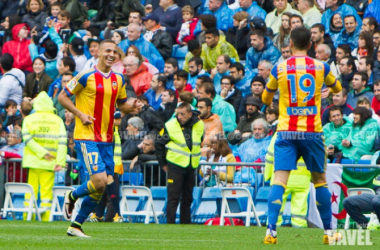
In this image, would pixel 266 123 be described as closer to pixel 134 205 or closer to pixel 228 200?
pixel 228 200

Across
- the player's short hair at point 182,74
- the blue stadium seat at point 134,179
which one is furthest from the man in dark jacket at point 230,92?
the blue stadium seat at point 134,179

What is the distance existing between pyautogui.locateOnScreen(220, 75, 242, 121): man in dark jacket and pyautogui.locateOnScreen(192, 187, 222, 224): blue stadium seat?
10.5ft

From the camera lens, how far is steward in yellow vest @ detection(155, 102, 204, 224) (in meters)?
16.4

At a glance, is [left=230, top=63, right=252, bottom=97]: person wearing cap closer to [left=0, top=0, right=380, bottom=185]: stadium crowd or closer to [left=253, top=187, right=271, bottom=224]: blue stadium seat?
[left=0, top=0, right=380, bottom=185]: stadium crowd

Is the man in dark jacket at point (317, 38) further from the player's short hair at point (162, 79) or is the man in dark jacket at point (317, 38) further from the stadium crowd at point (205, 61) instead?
the player's short hair at point (162, 79)

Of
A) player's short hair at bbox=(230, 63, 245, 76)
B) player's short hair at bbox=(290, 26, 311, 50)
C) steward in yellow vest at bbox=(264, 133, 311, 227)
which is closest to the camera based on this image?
player's short hair at bbox=(290, 26, 311, 50)

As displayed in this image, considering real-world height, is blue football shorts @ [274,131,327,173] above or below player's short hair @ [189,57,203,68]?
below

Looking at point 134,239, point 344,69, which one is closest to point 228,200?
point 344,69

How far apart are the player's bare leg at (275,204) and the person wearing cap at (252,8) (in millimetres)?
12264

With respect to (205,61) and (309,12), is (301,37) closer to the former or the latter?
(309,12)

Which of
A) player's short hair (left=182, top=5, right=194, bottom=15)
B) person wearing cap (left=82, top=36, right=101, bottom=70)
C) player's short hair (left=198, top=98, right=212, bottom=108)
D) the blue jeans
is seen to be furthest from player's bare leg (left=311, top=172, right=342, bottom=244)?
player's short hair (left=182, top=5, right=194, bottom=15)

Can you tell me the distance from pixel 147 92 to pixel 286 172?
35.3 ft

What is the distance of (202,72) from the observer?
69.1 ft

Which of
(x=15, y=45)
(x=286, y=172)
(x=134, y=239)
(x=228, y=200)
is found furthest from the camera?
(x=15, y=45)
